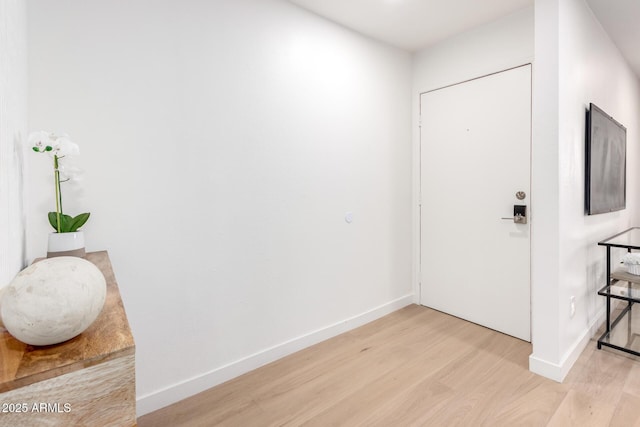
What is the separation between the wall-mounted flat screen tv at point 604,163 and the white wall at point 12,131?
3237 millimetres

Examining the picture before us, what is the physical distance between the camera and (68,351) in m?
0.65

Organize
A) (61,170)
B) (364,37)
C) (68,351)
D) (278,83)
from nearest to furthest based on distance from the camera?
1. (68,351)
2. (61,170)
3. (278,83)
4. (364,37)

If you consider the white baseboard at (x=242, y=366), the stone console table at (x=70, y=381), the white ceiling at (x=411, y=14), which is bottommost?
the white baseboard at (x=242, y=366)

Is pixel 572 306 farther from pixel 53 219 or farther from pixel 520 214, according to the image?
pixel 53 219

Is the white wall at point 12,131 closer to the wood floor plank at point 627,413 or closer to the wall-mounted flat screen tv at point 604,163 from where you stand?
the wood floor plank at point 627,413

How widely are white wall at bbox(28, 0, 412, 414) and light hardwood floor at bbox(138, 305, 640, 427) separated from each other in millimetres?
211

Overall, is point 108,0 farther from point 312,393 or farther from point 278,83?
point 312,393

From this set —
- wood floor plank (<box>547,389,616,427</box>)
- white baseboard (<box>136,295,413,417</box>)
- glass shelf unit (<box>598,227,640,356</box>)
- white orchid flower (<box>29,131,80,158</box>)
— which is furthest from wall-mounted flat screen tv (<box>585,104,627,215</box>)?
white orchid flower (<box>29,131,80,158</box>)

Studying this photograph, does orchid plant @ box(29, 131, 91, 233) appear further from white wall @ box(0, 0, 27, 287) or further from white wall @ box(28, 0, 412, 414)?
white wall @ box(28, 0, 412, 414)

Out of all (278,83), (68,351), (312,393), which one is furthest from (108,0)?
(312,393)

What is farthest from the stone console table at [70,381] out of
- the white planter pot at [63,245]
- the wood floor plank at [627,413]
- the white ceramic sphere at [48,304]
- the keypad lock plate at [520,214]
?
the keypad lock plate at [520,214]

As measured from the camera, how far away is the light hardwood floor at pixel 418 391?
5.63 feet

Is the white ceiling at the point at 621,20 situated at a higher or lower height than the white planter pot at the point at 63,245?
higher

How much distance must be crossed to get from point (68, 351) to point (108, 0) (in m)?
1.78
